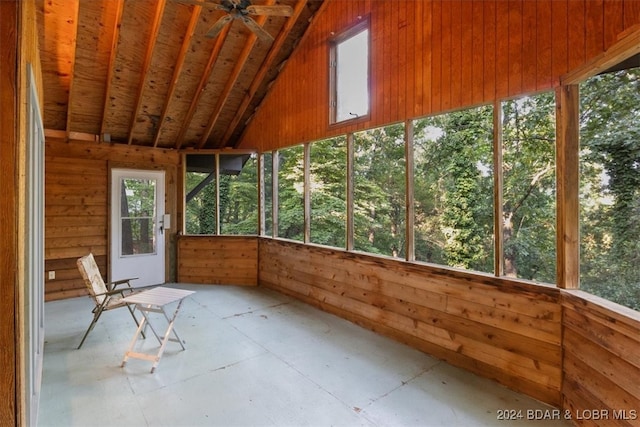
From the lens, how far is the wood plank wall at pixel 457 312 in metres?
2.44

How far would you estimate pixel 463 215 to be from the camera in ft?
16.0

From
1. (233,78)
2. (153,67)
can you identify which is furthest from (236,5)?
(153,67)

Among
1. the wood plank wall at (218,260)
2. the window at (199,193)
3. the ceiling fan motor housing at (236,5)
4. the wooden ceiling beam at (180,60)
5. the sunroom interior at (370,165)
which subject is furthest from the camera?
the window at (199,193)

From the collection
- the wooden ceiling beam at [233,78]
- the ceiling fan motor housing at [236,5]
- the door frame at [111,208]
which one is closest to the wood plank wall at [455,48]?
the wooden ceiling beam at [233,78]

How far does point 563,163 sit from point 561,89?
56cm

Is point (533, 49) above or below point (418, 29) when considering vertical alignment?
below

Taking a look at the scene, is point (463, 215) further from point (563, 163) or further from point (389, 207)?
point (563, 163)

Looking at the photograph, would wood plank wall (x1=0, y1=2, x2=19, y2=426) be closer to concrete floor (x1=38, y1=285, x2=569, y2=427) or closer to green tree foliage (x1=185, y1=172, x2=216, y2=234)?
concrete floor (x1=38, y1=285, x2=569, y2=427)

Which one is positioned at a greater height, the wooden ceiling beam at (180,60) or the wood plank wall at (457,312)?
the wooden ceiling beam at (180,60)

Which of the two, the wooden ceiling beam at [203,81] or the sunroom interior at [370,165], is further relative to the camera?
the wooden ceiling beam at [203,81]

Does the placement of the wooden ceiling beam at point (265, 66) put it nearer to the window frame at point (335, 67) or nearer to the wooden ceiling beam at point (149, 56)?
the window frame at point (335, 67)

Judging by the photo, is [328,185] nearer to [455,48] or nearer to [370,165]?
[370,165]

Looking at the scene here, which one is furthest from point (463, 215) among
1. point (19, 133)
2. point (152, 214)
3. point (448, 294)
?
point (152, 214)

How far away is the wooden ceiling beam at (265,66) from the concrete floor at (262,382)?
145 inches
